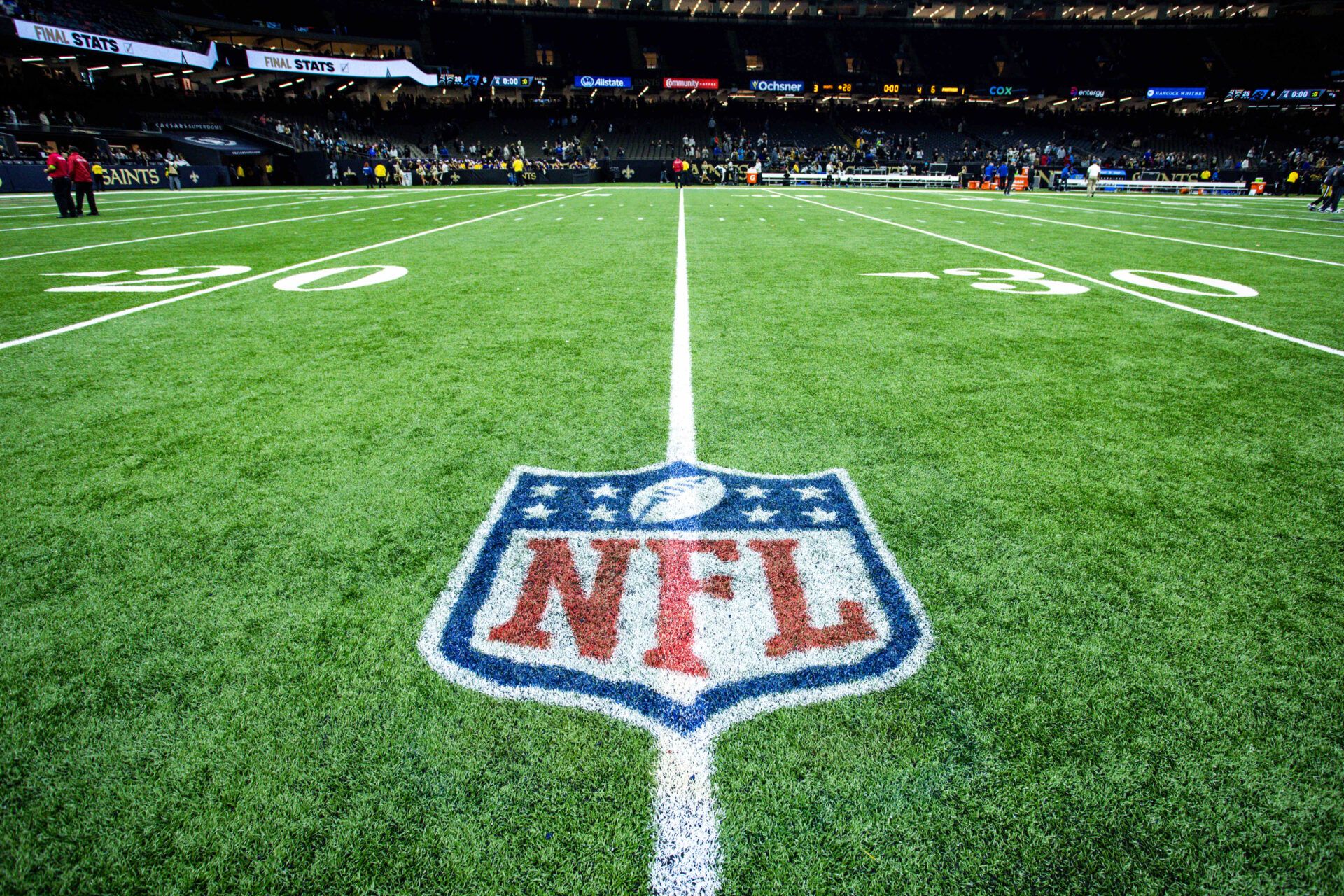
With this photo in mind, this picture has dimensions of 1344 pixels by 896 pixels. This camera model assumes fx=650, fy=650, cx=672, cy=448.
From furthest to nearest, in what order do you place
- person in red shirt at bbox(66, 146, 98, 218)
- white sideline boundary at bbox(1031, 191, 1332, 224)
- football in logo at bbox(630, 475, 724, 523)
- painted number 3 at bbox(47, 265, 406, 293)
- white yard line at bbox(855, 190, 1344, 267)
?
white sideline boundary at bbox(1031, 191, 1332, 224)
person in red shirt at bbox(66, 146, 98, 218)
white yard line at bbox(855, 190, 1344, 267)
painted number 3 at bbox(47, 265, 406, 293)
football in logo at bbox(630, 475, 724, 523)

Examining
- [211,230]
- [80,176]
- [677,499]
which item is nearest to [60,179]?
[80,176]

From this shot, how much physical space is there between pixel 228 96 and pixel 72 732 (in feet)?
168

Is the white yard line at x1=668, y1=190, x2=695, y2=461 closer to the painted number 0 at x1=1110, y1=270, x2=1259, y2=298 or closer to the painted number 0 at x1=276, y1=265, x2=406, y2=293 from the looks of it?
the painted number 0 at x1=276, y1=265, x2=406, y2=293

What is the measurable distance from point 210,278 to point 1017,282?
9.44m

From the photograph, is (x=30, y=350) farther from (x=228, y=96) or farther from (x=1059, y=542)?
(x=228, y=96)

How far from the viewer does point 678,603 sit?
6.86 feet

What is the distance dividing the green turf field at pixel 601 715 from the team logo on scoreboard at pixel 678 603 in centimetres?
9

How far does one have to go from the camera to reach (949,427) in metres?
3.46

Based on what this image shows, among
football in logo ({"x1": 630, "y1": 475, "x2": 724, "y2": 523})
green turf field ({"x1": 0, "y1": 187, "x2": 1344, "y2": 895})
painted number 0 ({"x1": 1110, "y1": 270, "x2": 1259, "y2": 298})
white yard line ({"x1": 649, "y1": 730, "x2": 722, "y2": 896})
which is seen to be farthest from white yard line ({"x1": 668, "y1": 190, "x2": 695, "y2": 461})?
painted number 0 ({"x1": 1110, "y1": 270, "x2": 1259, "y2": 298})

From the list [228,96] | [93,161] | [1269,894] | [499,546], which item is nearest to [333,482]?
[499,546]

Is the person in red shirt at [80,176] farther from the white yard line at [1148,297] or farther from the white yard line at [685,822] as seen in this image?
the white yard line at [685,822]

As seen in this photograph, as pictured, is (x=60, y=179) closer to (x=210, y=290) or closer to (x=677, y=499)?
(x=210, y=290)

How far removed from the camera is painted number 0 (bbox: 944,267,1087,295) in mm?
7035

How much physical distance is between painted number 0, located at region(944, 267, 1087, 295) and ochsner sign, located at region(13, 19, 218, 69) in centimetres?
4273
